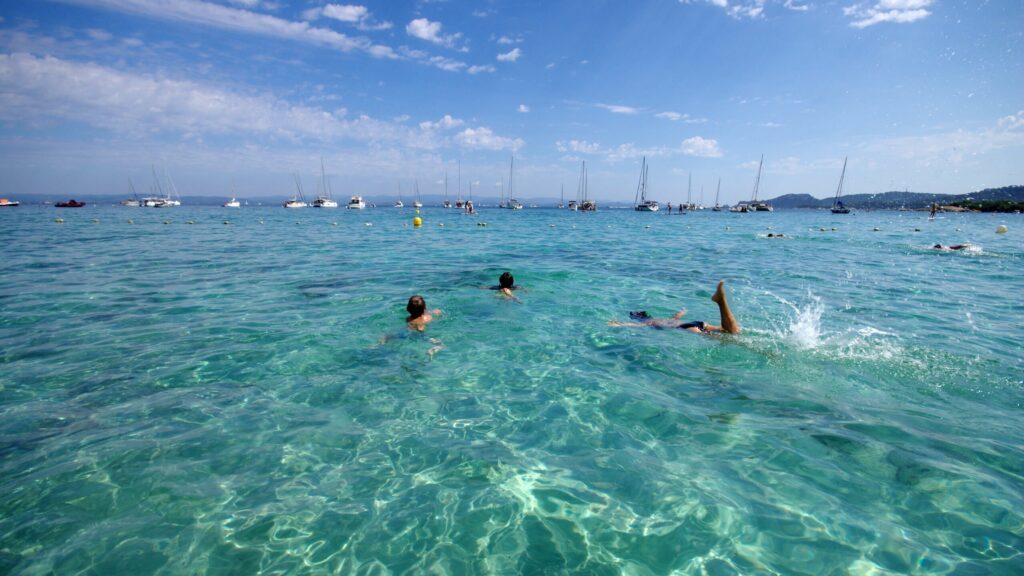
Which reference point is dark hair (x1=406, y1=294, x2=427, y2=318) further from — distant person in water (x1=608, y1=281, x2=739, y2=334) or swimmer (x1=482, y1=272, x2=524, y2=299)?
distant person in water (x1=608, y1=281, x2=739, y2=334)

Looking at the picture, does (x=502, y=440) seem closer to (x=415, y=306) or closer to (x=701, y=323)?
(x=415, y=306)

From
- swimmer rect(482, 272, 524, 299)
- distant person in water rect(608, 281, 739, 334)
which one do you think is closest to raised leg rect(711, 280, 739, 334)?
distant person in water rect(608, 281, 739, 334)

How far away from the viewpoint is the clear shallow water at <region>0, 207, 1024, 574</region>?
3865 mm

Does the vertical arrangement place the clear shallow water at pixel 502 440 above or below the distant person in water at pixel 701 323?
below

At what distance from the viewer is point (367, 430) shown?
5.71 metres

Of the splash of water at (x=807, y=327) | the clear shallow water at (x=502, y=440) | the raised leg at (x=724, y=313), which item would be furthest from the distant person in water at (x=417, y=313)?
the splash of water at (x=807, y=327)

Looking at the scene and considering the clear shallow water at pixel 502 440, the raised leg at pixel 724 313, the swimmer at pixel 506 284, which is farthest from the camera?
the swimmer at pixel 506 284

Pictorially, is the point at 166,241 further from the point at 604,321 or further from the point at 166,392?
the point at 604,321

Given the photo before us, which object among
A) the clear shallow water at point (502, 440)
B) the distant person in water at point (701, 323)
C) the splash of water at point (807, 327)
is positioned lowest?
the clear shallow water at point (502, 440)

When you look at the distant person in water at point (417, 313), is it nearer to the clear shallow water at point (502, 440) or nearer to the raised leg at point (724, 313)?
the clear shallow water at point (502, 440)

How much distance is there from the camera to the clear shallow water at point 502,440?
3.87 m

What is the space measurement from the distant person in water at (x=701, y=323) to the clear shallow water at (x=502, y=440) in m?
0.45

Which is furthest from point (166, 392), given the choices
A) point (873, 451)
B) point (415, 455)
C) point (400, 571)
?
point (873, 451)

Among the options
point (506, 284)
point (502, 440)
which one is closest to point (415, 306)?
point (506, 284)
